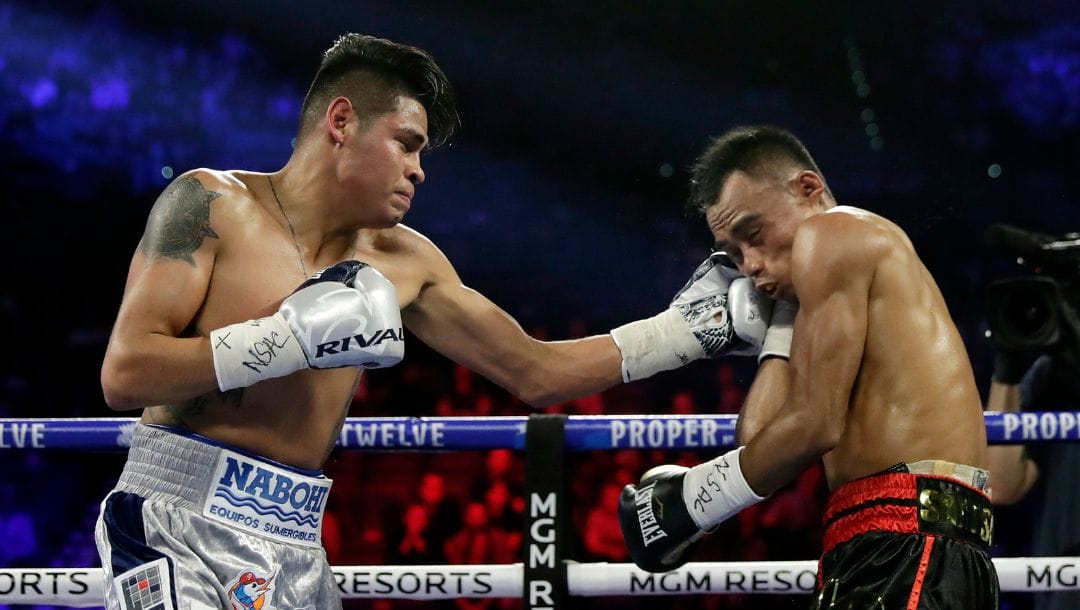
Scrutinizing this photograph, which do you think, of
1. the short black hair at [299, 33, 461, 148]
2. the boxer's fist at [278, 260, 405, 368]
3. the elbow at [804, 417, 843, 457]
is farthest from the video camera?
the boxer's fist at [278, 260, 405, 368]

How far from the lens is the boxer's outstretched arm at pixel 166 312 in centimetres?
156

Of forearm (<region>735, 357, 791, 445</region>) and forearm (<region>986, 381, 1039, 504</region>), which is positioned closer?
forearm (<region>735, 357, 791, 445</region>)

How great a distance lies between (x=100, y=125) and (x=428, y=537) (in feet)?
7.66

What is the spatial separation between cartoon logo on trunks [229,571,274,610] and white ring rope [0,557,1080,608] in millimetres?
330

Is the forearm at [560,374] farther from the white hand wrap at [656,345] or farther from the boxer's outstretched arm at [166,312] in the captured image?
the boxer's outstretched arm at [166,312]

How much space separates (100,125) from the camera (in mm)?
4996

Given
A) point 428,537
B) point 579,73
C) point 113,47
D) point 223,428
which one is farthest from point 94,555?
point 223,428

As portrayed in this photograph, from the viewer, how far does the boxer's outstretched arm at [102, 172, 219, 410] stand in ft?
5.11

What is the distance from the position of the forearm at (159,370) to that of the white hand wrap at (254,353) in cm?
2

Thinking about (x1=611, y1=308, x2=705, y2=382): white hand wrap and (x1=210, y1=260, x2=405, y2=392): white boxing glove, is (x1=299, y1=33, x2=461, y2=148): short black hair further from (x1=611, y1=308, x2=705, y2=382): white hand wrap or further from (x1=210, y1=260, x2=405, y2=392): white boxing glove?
(x1=611, y1=308, x2=705, y2=382): white hand wrap

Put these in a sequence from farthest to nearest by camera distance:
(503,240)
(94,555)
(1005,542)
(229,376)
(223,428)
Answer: (503,240) < (94,555) < (1005,542) < (223,428) < (229,376)

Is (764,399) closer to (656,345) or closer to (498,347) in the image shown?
(656,345)

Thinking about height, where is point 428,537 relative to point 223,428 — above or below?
above

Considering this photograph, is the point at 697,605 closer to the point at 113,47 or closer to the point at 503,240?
the point at 503,240
